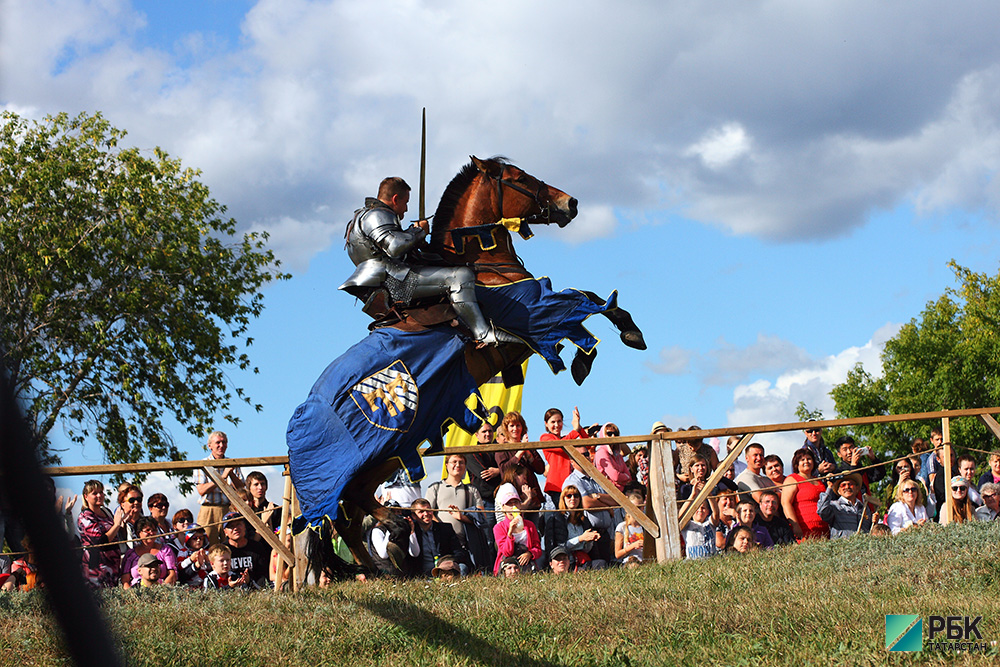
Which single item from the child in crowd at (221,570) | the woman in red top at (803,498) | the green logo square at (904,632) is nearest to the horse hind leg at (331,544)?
the child in crowd at (221,570)

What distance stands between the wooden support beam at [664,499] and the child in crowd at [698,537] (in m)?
0.20

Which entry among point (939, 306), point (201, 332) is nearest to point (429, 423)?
point (201, 332)

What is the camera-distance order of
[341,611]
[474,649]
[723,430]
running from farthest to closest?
[723,430] → [341,611] → [474,649]

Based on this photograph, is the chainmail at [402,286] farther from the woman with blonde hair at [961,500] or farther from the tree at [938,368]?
the tree at [938,368]

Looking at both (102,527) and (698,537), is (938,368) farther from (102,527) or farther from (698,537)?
(102,527)

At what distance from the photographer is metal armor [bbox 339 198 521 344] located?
712 cm

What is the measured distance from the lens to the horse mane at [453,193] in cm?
793

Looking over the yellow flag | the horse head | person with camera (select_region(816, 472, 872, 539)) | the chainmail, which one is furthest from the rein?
person with camera (select_region(816, 472, 872, 539))

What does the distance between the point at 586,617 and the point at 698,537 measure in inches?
140

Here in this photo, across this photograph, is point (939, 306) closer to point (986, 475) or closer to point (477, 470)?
point (986, 475)

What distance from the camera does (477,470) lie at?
31.0ft

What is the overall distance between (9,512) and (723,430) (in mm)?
9067

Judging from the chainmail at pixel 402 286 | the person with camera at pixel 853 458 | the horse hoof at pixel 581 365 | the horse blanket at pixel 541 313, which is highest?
the chainmail at pixel 402 286

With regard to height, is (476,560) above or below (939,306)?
below
